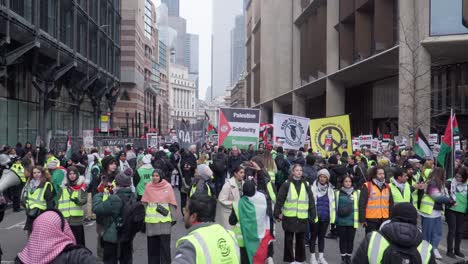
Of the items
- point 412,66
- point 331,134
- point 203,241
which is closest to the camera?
point 203,241

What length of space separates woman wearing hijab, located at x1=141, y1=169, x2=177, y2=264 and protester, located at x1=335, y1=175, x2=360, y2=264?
9.10 ft

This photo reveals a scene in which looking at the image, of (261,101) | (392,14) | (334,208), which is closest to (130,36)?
(261,101)

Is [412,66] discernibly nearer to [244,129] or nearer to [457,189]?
[244,129]

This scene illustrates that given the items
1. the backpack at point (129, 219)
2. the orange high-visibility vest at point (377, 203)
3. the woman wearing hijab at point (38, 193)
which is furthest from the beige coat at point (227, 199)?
the woman wearing hijab at point (38, 193)

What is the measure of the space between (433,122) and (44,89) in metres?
24.8

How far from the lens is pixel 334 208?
849cm

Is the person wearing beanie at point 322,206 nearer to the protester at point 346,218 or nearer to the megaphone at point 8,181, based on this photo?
the protester at point 346,218

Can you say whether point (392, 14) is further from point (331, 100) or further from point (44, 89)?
point (44, 89)

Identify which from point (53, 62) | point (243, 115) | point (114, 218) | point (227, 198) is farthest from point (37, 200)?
point (53, 62)

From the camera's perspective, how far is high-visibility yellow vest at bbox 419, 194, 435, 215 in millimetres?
8828

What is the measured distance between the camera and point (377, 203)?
8.12 m

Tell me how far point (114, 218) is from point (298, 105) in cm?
4427

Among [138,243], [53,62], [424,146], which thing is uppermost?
[53,62]

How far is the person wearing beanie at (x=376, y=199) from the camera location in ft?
26.5
